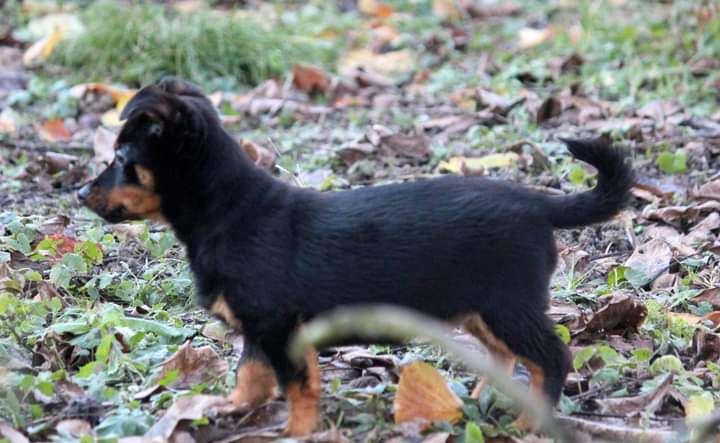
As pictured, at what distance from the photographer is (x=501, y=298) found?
12.6 ft

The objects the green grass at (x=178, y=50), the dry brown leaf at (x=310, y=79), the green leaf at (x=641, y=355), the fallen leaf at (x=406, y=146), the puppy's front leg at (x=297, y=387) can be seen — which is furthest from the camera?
the green grass at (x=178, y=50)

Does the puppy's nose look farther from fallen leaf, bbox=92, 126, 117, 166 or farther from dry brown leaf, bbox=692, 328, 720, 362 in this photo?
fallen leaf, bbox=92, 126, 117, 166

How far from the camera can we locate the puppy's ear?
3924 millimetres

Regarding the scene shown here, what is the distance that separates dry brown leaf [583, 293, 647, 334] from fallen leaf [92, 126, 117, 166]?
3.42m

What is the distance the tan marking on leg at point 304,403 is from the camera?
12.6ft

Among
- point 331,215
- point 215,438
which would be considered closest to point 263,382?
point 215,438

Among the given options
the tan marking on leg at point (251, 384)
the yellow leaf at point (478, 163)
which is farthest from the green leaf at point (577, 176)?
the tan marking on leg at point (251, 384)

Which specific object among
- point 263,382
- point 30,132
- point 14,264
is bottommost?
point 30,132

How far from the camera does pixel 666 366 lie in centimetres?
435

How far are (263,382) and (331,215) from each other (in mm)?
598

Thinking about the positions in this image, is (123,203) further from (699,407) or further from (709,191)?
(709,191)

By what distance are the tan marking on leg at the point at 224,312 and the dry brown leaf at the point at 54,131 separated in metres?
4.24

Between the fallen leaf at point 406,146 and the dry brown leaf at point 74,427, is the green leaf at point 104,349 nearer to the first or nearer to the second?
the dry brown leaf at point 74,427

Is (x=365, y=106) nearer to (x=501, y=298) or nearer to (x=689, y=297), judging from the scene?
(x=689, y=297)
